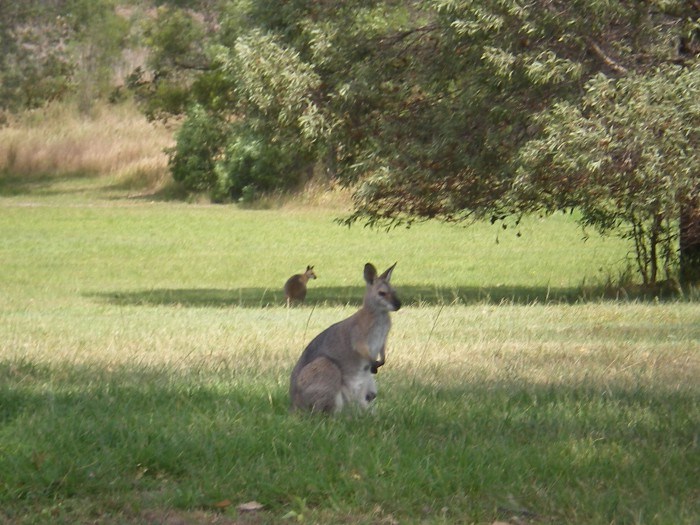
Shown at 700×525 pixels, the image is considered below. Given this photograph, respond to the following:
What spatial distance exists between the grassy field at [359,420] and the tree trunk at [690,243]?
5.06ft

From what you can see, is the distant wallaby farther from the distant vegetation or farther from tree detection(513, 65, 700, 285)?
tree detection(513, 65, 700, 285)

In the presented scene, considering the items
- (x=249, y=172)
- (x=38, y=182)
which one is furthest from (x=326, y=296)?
(x=38, y=182)

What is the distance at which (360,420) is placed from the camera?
696 centimetres

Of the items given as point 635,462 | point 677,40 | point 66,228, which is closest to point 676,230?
point 677,40

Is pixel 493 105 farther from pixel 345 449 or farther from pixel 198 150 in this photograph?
pixel 198 150

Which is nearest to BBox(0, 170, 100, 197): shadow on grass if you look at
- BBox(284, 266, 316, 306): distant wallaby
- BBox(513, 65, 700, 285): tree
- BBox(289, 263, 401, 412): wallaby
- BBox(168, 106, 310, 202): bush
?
BBox(168, 106, 310, 202): bush

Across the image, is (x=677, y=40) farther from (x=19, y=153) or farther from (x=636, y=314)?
(x=19, y=153)

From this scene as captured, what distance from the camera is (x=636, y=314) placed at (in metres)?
14.2

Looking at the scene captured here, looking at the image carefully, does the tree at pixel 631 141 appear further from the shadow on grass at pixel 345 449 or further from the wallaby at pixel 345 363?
the wallaby at pixel 345 363

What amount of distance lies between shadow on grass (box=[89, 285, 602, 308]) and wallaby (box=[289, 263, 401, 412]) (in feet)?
34.1

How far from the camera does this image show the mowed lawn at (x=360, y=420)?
5676mm

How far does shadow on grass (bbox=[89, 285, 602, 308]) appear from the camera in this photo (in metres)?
18.7

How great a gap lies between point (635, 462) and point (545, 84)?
10881 mm

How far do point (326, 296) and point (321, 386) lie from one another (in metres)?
13.9
